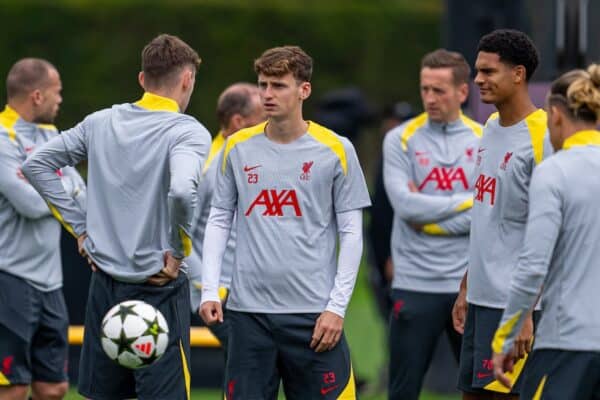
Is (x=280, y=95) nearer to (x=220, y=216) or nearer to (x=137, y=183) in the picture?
(x=220, y=216)

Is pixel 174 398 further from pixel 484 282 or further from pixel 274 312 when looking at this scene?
pixel 484 282

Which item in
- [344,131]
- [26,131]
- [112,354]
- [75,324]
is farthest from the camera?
[344,131]

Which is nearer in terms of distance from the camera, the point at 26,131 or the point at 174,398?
the point at 174,398

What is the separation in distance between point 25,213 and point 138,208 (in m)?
1.47

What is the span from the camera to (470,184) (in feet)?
27.4

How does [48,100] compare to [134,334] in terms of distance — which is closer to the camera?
[134,334]

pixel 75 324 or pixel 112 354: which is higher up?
pixel 112 354

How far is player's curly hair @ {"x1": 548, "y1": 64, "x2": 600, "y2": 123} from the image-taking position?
5.66 metres

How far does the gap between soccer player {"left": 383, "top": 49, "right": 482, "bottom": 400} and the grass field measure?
2268 millimetres

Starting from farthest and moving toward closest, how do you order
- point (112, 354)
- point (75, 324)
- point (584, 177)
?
point (75, 324) → point (112, 354) → point (584, 177)

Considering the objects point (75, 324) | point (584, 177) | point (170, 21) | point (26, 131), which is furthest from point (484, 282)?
point (170, 21)

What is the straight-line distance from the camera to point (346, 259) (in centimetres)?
656

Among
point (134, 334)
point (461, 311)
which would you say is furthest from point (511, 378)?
point (134, 334)

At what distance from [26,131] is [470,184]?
263 cm
